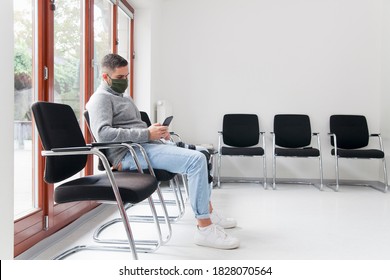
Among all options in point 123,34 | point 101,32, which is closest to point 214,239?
point 101,32

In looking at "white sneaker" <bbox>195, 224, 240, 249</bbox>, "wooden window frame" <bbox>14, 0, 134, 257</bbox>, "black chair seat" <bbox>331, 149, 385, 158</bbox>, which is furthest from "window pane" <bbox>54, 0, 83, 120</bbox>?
"black chair seat" <bbox>331, 149, 385, 158</bbox>

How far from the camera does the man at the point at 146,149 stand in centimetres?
190

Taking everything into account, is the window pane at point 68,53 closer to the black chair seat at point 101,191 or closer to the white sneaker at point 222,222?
the black chair seat at point 101,191

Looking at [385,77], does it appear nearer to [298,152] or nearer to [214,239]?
[298,152]

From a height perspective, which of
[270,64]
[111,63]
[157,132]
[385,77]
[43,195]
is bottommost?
[43,195]

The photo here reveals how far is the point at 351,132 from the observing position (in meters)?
4.18

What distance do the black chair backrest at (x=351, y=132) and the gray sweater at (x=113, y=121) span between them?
291cm

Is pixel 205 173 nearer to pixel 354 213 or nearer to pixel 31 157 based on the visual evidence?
pixel 31 157

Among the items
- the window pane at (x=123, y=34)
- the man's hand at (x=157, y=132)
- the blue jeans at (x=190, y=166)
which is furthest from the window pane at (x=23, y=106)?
the window pane at (x=123, y=34)

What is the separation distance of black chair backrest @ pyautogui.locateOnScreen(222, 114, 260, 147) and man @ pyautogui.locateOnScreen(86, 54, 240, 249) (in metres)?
2.30

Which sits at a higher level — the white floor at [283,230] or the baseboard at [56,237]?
the baseboard at [56,237]

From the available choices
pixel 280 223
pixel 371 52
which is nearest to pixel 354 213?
pixel 280 223

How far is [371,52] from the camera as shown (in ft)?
14.2

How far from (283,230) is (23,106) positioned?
1.80m
